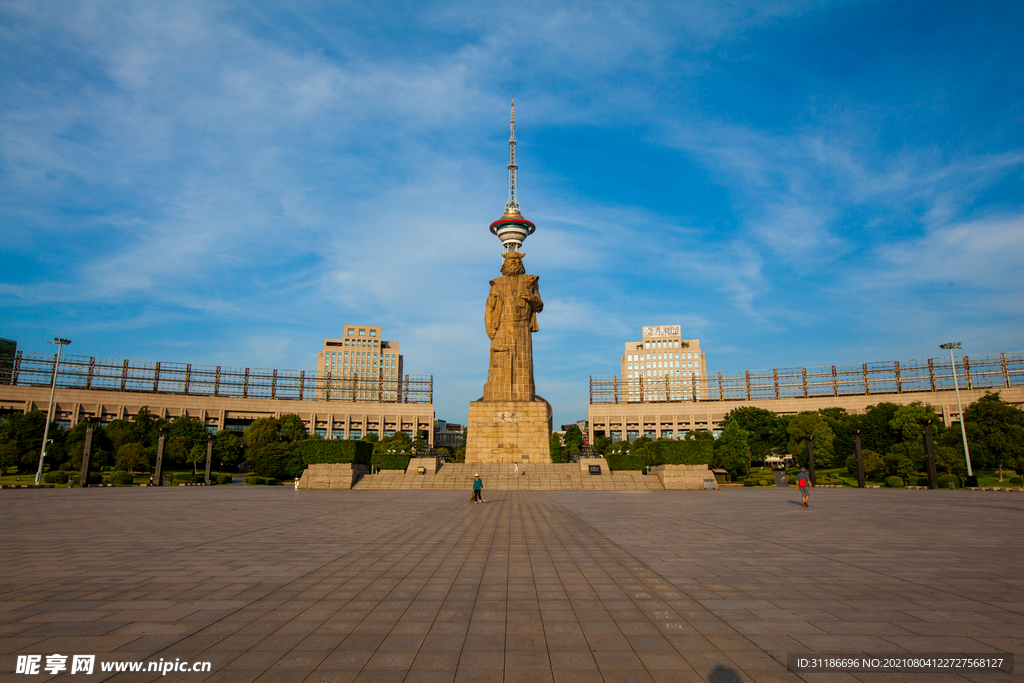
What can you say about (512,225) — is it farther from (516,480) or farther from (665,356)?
(516,480)

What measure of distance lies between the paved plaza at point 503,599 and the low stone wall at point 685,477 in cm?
2055

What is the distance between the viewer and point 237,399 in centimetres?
10350

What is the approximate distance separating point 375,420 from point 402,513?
9665 centimetres

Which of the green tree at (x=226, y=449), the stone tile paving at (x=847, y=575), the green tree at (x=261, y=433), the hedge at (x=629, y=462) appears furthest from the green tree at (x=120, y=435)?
the stone tile paving at (x=847, y=575)

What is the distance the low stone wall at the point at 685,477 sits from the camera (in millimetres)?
36031

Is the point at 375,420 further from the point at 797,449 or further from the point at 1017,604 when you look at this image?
the point at 1017,604

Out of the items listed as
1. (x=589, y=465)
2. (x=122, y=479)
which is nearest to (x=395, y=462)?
(x=589, y=465)

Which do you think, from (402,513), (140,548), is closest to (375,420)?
(402,513)

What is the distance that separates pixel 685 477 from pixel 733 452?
3345cm

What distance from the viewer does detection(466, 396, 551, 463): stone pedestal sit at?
143 ft

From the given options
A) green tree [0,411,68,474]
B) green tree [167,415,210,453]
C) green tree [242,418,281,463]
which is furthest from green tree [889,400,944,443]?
green tree [0,411,68,474]

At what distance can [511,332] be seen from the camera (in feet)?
154

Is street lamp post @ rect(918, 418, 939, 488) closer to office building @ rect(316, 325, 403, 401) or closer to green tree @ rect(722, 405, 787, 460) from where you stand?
green tree @ rect(722, 405, 787, 460)

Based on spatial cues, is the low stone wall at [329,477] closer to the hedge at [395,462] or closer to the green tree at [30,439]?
the hedge at [395,462]
